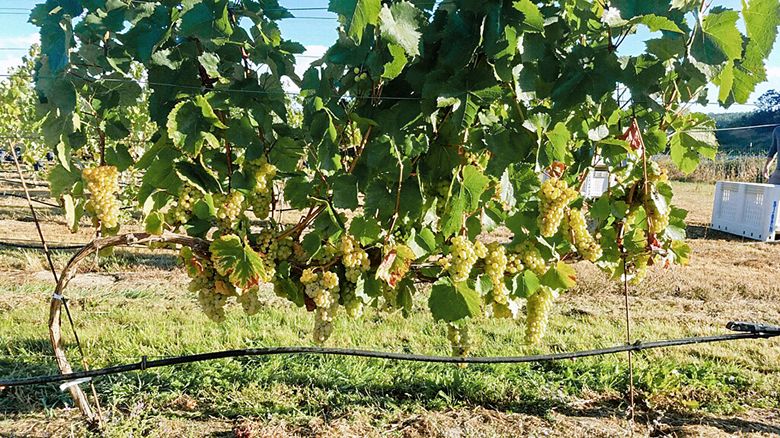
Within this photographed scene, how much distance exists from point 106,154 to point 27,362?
1.84m

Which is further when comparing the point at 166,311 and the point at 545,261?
the point at 166,311

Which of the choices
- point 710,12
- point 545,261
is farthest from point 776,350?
point 710,12

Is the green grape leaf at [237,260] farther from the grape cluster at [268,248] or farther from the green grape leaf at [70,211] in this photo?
the green grape leaf at [70,211]

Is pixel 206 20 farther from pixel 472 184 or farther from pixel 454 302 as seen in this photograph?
pixel 454 302

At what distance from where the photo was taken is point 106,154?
2135 millimetres

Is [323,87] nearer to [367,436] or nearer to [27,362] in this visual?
[367,436]

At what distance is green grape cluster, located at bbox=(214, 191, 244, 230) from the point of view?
6.32 ft

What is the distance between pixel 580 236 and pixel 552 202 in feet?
0.98

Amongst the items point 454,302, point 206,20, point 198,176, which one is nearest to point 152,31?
point 206,20

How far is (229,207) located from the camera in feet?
6.32

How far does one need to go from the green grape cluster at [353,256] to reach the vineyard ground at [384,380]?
103cm

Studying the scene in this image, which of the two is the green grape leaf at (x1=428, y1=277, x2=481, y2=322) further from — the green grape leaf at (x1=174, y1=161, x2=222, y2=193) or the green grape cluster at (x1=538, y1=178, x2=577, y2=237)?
the green grape leaf at (x1=174, y1=161, x2=222, y2=193)

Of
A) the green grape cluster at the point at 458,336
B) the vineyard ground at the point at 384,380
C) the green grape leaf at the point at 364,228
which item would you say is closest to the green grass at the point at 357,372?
the vineyard ground at the point at 384,380

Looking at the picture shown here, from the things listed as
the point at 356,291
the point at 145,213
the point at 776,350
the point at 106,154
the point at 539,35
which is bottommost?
the point at 776,350
